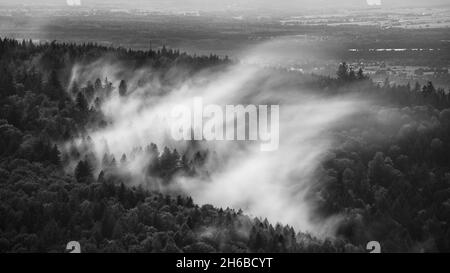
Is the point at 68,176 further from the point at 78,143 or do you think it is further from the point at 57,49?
the point at 57,49

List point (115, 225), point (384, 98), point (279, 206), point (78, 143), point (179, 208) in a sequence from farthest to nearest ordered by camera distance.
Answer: point (384, 98)
point (78, 143)
point (279, 206)
point (179, 208)
point (115, 225)

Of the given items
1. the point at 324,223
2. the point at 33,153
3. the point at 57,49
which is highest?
the point at 57,49

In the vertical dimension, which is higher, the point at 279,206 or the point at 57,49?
the point at 57,49

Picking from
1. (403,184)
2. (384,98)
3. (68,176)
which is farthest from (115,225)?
(384,98)

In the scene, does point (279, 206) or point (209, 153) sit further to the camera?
point (209, 153)

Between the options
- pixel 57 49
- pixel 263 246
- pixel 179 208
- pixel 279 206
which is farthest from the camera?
pixel 57 49

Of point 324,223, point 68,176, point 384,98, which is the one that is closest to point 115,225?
point 68,176
